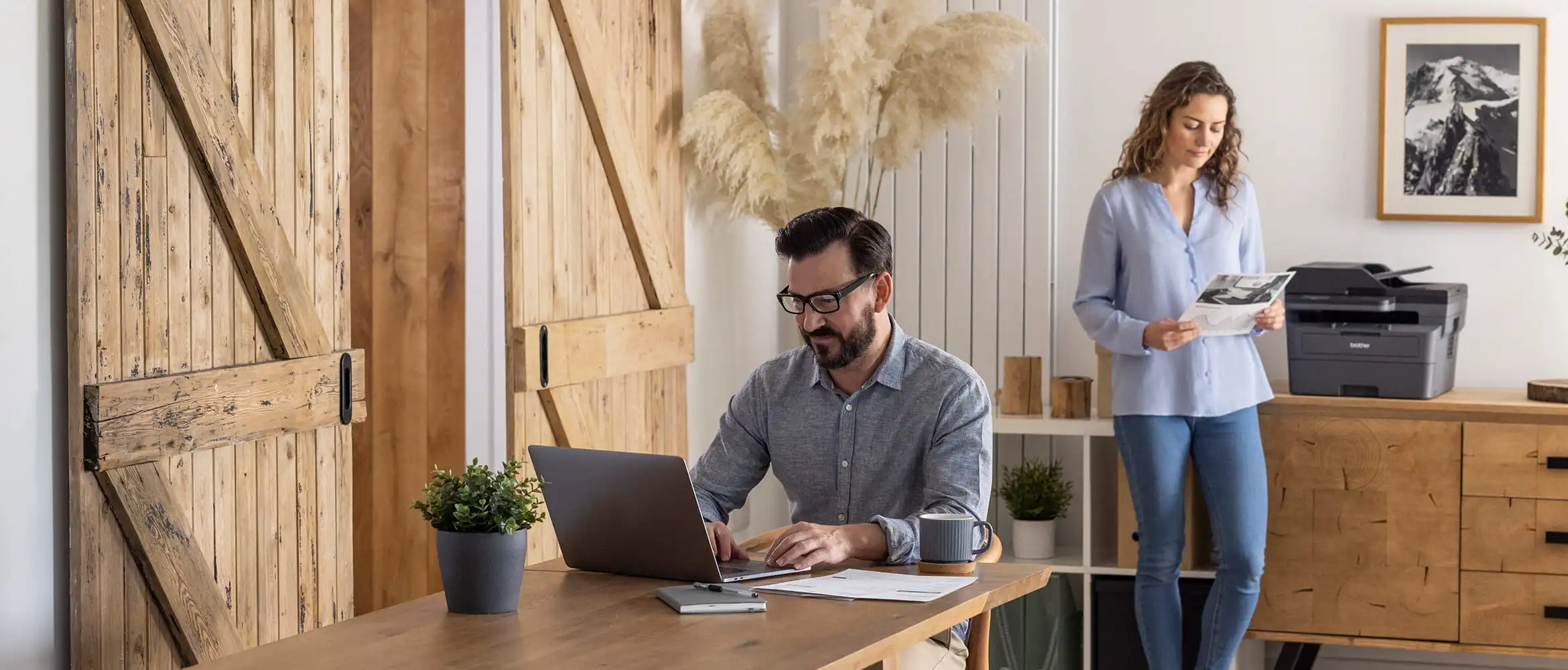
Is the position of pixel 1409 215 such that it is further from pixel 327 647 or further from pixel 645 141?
pixel 327 647

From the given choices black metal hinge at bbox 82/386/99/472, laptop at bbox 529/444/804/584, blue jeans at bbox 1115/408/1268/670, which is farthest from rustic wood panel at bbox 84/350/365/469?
blue jeans at bbox 1115/408/1268/670

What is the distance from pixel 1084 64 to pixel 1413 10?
3.16 ft

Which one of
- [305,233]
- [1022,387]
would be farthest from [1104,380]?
[305,233]

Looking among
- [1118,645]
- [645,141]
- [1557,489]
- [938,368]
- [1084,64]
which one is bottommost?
[1118,645]

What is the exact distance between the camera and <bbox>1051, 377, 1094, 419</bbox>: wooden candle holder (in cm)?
446

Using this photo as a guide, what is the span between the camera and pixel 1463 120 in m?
4.49

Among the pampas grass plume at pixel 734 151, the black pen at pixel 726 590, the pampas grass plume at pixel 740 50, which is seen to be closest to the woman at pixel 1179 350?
the pampas grass plume at pixel 734 151

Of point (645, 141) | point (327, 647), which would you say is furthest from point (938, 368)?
point (645, 141)

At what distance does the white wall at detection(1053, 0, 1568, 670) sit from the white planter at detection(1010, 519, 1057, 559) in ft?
1.84

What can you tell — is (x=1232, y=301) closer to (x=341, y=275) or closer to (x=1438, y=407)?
(x=1438, y=407)

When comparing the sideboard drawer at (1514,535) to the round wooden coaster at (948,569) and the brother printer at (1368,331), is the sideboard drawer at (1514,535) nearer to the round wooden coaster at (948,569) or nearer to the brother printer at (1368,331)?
the brother printer at (1368,331)

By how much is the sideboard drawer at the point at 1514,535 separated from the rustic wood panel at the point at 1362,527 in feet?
0.13

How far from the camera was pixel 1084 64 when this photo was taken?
4.82m

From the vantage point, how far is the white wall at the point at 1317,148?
4488 mm
